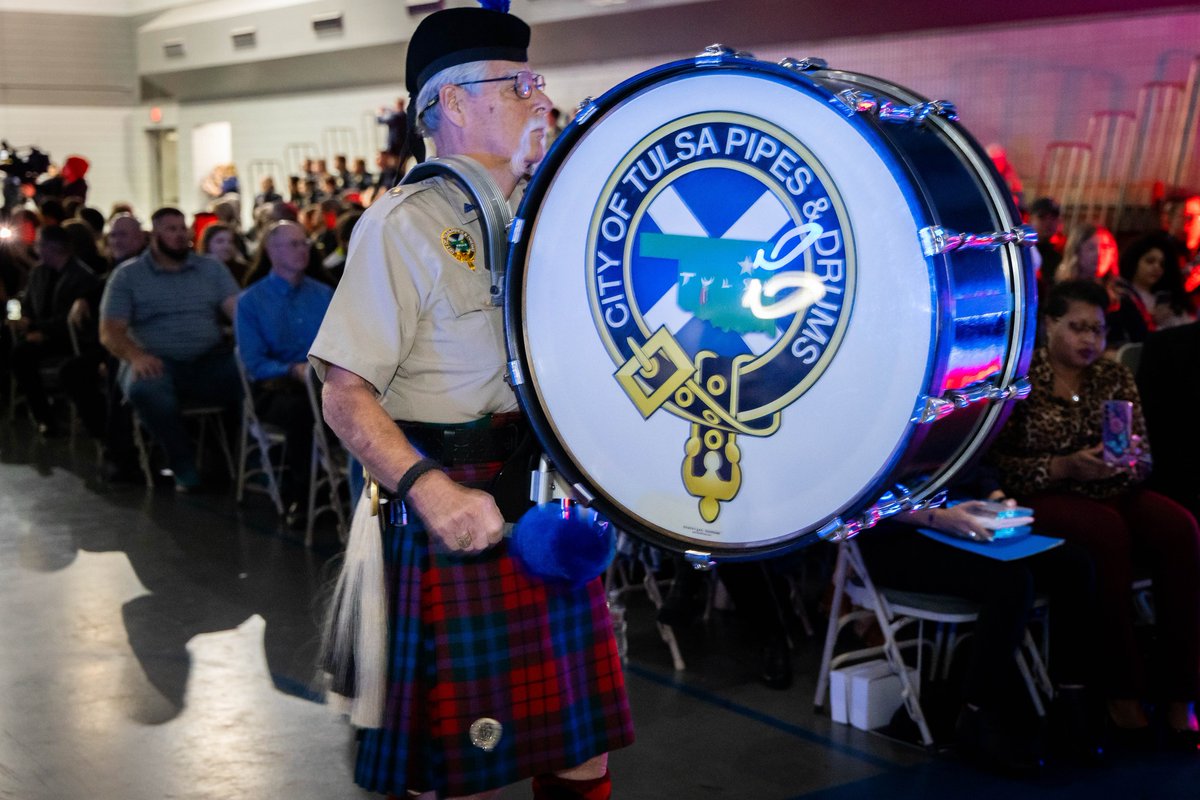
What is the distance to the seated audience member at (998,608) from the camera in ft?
10.8

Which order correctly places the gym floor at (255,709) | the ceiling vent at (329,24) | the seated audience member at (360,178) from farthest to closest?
the ceiling vent at (329,24)
the seated audience member at (360,178)
the gym floor at (255,709)

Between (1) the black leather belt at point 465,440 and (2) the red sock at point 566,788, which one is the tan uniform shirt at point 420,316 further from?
(2) the red sock at point 566,788

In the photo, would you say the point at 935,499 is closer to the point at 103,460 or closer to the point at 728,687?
the point at 728,687

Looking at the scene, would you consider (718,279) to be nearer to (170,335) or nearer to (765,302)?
(765,302)

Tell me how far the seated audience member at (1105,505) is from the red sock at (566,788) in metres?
1.99

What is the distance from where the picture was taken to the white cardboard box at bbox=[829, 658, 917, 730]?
138 inches

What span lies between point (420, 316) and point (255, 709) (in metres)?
2.13

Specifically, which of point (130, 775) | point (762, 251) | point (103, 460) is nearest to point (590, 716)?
point (762, 251)

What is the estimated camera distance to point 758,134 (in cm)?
155

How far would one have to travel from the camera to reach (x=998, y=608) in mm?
3297

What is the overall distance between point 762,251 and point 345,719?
2414 millimetres

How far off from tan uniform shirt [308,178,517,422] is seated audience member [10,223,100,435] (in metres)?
6.31

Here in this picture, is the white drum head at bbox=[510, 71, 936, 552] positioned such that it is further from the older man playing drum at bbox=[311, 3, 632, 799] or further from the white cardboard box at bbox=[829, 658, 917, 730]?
the white cardboard box at bbox=[829, 658, 917, 730]

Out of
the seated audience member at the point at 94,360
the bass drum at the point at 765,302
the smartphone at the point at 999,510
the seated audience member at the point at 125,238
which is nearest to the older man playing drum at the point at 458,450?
the bass drum at the point at 765,302
